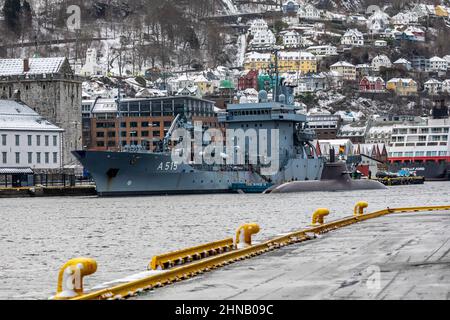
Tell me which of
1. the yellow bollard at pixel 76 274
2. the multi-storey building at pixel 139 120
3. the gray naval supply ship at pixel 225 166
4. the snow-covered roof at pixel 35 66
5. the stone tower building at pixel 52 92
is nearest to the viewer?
the yellow bollard at pixel 76 274

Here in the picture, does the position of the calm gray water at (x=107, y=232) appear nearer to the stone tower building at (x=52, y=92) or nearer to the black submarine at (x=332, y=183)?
the black submarine at (x=332, y=183)

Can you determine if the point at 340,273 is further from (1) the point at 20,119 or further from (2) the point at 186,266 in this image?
(1) the point at 20,119

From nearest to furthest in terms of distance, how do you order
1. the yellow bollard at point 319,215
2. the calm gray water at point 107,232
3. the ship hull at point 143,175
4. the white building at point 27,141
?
the calm gray water at point 107,232, the yellow bollard at point 319,215, the ship hull at point 143,175, the white building at point 27,141

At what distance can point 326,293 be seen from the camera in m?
19.5

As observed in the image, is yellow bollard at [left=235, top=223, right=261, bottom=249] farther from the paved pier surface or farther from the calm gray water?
the calm gray water

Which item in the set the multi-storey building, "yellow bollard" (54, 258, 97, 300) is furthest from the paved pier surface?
the multi-storey building

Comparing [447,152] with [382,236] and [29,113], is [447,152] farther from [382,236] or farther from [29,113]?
[382,236]

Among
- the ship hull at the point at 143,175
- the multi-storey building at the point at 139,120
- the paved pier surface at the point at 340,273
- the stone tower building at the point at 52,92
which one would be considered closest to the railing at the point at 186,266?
the paved pier surface at the point at 340,273

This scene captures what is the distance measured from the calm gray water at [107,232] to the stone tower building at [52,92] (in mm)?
60548

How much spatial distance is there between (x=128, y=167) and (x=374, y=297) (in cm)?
8601

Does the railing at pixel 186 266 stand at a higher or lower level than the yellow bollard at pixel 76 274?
lower

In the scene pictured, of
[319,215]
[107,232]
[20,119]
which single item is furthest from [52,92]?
[319,215]

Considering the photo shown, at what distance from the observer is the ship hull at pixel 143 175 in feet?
340

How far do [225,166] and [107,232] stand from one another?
63.7 m
